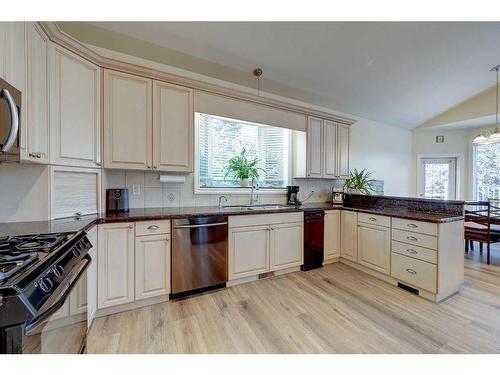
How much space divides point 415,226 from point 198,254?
2.37 metres

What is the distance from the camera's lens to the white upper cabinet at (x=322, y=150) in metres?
3.54

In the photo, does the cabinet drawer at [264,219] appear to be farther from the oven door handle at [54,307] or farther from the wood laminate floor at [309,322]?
the oven door handle at [54,307]

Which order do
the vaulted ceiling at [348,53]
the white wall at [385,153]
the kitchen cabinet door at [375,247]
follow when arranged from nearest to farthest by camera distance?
1. the vaulted ceiling at [348,53]
2. the kitchen cabinet door at [375,247]
3. the white wall at [385,153]

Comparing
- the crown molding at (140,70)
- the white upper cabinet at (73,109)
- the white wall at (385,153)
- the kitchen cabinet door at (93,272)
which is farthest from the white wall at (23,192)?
the white wall at (385,153)

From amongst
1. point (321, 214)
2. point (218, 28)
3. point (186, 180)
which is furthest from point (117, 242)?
point (321, 214)

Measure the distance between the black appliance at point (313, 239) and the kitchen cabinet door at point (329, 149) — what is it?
2.96 ft

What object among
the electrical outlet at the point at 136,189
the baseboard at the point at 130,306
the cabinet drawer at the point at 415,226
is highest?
the electrical outlet at the point at 136,189

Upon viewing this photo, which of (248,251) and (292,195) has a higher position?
(292,195)

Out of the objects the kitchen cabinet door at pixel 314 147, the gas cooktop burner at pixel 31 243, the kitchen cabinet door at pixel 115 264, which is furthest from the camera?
the kitchen cabinet door at pixel 314 147

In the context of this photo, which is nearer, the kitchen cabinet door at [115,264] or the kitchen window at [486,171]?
the kitchen cabinet door at [115,264]

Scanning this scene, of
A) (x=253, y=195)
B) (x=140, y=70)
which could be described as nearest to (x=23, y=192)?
(x=140, y=70)

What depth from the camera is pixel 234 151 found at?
136 inches

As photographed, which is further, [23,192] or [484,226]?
[484,226]

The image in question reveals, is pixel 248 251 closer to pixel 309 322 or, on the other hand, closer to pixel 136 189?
pixel 309 322
